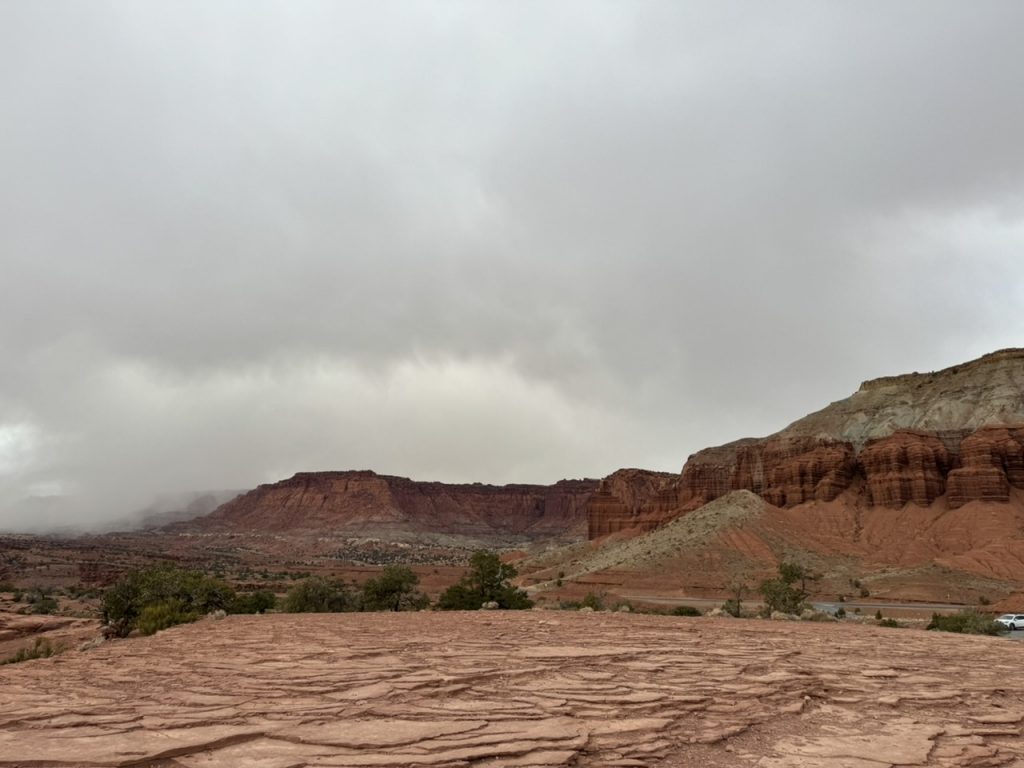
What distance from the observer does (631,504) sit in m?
124

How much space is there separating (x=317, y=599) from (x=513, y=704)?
25180 millimetres

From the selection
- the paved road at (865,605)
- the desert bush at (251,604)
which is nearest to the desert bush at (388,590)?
the desert bush at (251,604)

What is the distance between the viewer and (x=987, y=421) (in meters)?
73.0

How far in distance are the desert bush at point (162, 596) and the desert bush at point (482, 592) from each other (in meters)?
9.59

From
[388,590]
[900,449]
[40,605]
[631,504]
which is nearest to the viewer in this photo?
[388,590]

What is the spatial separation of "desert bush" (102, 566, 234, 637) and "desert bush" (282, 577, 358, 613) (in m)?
3.91

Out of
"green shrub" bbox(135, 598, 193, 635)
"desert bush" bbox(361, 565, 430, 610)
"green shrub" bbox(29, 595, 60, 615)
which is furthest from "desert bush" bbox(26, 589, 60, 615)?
"green shrub" bbox(135, 598, 193, 635)

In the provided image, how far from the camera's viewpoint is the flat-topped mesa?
9806 cm

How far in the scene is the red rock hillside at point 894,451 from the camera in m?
68.5

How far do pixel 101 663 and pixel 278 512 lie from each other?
198715 mm

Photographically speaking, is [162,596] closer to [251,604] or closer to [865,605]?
[251,604]

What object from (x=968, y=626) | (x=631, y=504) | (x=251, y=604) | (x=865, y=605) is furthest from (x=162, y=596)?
(x=631, y=504)

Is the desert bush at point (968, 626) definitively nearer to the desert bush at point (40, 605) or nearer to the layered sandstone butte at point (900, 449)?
the desert bush at point (40, 605)

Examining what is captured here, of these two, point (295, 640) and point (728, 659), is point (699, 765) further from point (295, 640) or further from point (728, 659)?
point (295, 640)
